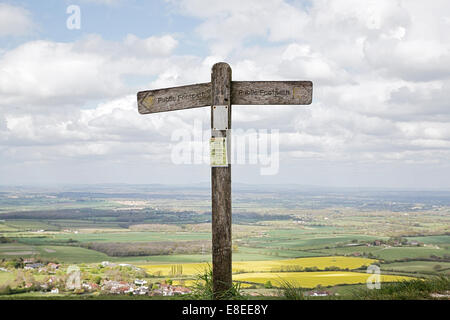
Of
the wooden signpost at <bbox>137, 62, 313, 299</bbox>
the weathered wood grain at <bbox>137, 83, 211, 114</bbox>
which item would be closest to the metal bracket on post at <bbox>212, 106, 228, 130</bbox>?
the wooden signpost at <bbox>137, 62, 313, 299</bbox>

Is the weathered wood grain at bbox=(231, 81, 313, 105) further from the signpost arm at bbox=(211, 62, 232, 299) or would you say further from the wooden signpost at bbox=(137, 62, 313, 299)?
the signpost arm at bbox=(211, 62, 232, 299)

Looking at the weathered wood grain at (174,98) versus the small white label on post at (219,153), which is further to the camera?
the weathered wood grain at (174,98)

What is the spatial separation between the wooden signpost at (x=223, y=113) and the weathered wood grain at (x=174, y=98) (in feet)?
0.04

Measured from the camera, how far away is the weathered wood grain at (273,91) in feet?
17.9

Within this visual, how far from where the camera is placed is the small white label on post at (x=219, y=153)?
5324 millimetres

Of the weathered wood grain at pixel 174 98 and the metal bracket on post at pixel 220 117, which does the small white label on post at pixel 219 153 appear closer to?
the metal bracket on post at pixel 220 117

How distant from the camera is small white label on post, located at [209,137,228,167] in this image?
5.32 metres

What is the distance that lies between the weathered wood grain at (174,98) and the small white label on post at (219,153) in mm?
565

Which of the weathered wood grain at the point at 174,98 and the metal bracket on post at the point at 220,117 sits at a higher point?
the weathered wood grain at the point at 174,98

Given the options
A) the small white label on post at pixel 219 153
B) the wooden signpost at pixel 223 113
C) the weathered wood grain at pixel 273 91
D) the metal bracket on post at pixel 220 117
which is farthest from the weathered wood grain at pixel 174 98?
the small white label on post at pixel 219 153

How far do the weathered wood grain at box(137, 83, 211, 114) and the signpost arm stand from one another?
205 mm

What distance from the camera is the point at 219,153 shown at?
5.34 metres
